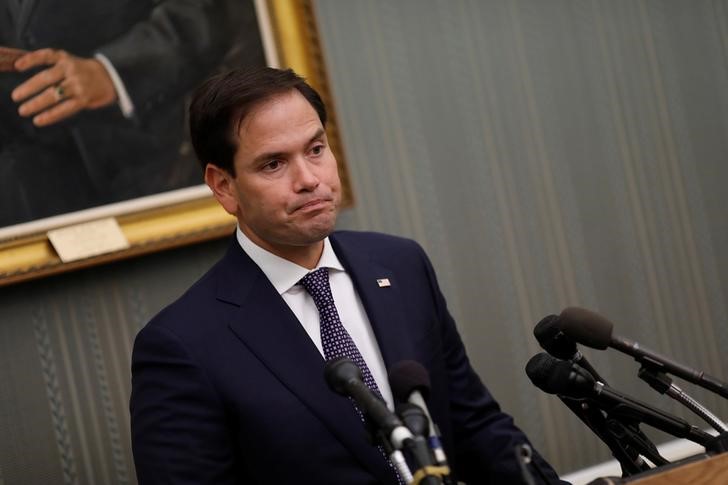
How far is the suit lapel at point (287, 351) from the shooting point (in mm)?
2559

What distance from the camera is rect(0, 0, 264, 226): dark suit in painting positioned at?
330 centimetres

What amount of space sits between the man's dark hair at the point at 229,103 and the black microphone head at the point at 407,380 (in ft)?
3.10

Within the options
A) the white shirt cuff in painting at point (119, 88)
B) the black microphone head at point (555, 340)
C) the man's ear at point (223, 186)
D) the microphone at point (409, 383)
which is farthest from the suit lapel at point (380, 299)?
the white shirt cuff in painting at point (119, 88)

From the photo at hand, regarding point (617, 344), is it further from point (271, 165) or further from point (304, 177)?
point (271, 165)

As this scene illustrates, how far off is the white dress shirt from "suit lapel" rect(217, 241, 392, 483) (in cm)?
3

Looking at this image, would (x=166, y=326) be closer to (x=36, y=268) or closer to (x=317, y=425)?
(x=317, y=425)

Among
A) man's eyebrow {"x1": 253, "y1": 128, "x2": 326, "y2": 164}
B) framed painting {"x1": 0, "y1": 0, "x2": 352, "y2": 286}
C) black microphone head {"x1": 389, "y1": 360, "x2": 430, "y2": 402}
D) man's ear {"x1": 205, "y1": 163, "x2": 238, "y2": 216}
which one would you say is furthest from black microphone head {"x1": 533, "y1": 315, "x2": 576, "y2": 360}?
framed painting {"x1": 0, "y1": 0, "x2": 352, "y2": 286}

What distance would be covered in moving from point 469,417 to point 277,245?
711 mm

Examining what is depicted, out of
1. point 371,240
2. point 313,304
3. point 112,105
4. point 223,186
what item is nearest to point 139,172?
point 112,105

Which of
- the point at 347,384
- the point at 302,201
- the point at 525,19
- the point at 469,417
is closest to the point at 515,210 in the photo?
the point at 525,19

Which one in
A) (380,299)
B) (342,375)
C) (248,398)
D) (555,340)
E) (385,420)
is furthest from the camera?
(380,299)

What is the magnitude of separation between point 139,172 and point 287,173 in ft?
3.36

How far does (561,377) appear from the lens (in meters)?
2.18

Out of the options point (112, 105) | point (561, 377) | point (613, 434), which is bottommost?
point (613, 434)
